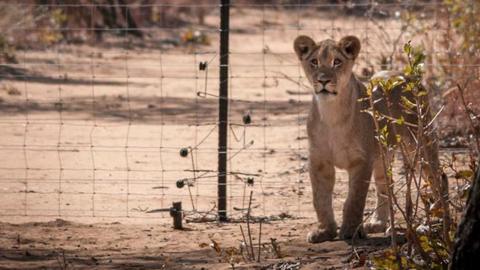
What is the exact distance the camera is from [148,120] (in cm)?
1446

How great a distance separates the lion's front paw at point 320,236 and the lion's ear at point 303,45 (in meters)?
1.35

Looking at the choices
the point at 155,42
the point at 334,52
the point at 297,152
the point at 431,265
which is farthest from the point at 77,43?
the point at 431,265

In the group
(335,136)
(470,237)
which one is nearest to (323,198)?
(335,136)

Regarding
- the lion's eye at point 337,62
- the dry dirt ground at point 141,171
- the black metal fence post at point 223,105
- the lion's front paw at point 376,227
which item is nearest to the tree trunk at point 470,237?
the dry dirt ground at point 141,171

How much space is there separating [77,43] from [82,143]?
365 inches

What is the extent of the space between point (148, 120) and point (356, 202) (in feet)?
21.4

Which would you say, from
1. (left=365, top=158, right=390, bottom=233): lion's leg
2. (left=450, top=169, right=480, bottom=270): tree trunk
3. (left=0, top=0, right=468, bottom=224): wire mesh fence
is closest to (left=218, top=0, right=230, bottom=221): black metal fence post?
(left=0, top=0, right=468, bottom=224): wire mesh fence

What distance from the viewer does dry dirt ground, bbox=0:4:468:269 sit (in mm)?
8141

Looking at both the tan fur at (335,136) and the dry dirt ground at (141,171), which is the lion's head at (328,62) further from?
the dry dirt ground at (141,171)

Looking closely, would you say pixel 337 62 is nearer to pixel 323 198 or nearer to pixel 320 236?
pixel 323 198

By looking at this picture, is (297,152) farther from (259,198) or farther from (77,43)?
(77,43)

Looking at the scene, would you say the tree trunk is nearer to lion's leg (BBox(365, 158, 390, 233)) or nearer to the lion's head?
the lion's head

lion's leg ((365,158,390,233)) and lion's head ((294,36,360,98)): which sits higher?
lion's head ((294,36,360,98))

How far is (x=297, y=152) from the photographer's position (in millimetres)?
12125
